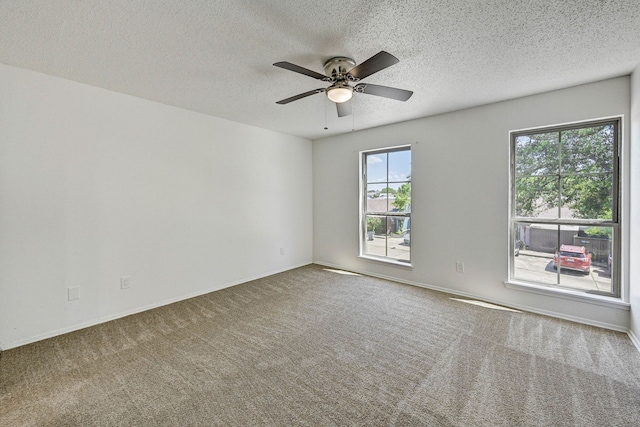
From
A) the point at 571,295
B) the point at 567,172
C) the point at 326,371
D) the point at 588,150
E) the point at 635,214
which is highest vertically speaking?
the point at 588,150

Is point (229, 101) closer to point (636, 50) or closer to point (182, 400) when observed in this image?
point (182, 400)

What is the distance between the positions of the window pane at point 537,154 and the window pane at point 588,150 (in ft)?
0.27

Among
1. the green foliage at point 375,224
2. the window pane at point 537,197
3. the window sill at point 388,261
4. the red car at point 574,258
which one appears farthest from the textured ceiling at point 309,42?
the window sill at point 388,261

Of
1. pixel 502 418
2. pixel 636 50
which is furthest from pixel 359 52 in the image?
pixel 502 418

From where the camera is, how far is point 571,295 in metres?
2.77

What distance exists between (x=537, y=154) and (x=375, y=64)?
2.46 meters

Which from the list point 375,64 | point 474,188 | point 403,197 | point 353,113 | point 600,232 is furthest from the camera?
point 403,197

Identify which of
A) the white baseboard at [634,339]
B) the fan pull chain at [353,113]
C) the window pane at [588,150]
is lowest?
the white baseboard at [634,339]

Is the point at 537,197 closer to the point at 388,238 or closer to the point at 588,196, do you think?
the point at 588,196

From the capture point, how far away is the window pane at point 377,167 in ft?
14.2

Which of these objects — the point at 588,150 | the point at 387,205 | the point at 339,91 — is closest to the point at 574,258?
the point at 588,150

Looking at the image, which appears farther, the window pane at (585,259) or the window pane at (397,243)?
the window pane at (397,243)

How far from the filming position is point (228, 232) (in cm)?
389

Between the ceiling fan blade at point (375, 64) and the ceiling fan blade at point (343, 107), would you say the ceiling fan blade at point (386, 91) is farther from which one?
the ceiling fan blade at point (343, 107)
